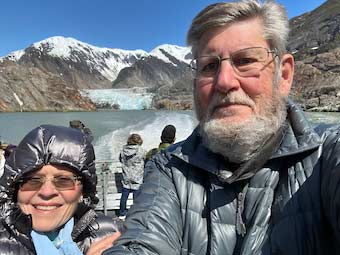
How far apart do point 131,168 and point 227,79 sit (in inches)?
157

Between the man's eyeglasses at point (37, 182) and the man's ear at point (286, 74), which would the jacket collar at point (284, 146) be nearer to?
the man's ear at point (286, 74)

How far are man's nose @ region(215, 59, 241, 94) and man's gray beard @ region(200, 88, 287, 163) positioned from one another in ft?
0.06

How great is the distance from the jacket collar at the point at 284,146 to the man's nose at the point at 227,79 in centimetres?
19

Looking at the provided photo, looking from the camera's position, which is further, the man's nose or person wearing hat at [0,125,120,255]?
person wearing hat at [0,125,120,255]

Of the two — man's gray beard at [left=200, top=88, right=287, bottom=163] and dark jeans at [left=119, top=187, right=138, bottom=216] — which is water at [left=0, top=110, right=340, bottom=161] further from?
dark jeans at [left=119, top=187, right=138, bottom=216]

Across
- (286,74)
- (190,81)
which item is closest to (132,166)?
(190,81)

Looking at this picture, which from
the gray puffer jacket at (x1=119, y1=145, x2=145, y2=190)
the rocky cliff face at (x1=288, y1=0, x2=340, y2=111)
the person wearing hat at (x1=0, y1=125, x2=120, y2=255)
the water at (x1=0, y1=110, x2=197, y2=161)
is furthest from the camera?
the rocky cliff face at (x1=288, y1=0, x2=340, y2=111)

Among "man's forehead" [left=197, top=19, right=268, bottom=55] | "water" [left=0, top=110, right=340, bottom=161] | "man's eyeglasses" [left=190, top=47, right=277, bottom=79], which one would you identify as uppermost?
"man's forehead" [left=197, top=19, right=268, bottom=55]

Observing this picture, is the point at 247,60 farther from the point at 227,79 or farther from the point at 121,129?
the point at 121,129

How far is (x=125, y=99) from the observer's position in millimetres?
121875

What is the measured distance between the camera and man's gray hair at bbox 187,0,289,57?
3.79 ft

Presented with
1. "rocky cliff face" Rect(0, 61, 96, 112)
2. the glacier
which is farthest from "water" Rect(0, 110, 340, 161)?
the glacier

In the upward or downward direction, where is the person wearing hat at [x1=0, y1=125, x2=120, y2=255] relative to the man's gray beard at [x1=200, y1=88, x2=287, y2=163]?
downward

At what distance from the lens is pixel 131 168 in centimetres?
502
